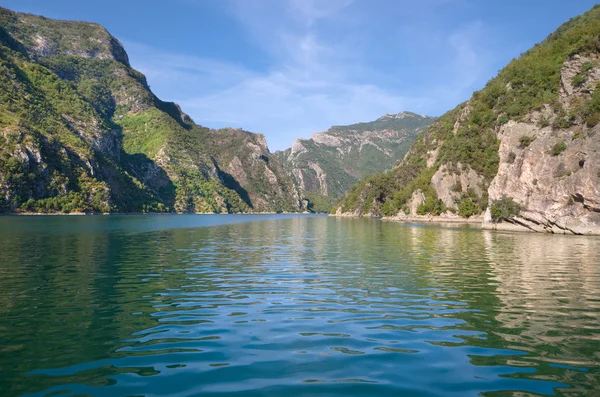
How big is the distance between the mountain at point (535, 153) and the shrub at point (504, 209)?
229 millimetres

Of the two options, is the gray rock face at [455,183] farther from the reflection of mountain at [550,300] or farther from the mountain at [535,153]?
the reflection of mountain at [550,300]

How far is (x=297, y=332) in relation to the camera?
14227 mm

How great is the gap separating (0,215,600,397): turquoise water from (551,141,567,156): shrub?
62.5 metres

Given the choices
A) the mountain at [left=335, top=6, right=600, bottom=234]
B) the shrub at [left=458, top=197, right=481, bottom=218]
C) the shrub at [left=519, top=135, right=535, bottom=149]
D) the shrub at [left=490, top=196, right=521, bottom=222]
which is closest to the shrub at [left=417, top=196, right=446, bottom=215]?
the mountain at [left=335, top=6, right=600, bottom=234]

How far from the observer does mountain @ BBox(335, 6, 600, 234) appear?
74.2m

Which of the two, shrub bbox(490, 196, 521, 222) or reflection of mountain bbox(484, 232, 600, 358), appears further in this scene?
shrub bbox(490, 196, 521, 222)

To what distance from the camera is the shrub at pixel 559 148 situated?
8106 centimetres

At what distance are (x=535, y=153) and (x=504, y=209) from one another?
13723mm

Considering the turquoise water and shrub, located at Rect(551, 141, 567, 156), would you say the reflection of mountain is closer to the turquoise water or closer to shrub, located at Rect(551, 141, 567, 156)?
the turquoise water

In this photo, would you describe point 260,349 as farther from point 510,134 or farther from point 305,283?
point 510,134

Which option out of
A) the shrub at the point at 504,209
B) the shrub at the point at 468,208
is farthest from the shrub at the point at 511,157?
the shrub at the point at 468,208

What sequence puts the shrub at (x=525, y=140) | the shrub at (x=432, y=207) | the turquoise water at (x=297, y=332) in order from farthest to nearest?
the shrub at (x=432, y=207), the shrub at (x=525, y=140), the turquoise water at (x=297, y=332)

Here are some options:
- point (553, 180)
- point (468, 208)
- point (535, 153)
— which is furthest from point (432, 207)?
point (553, 180)

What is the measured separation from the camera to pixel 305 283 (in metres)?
24.8
